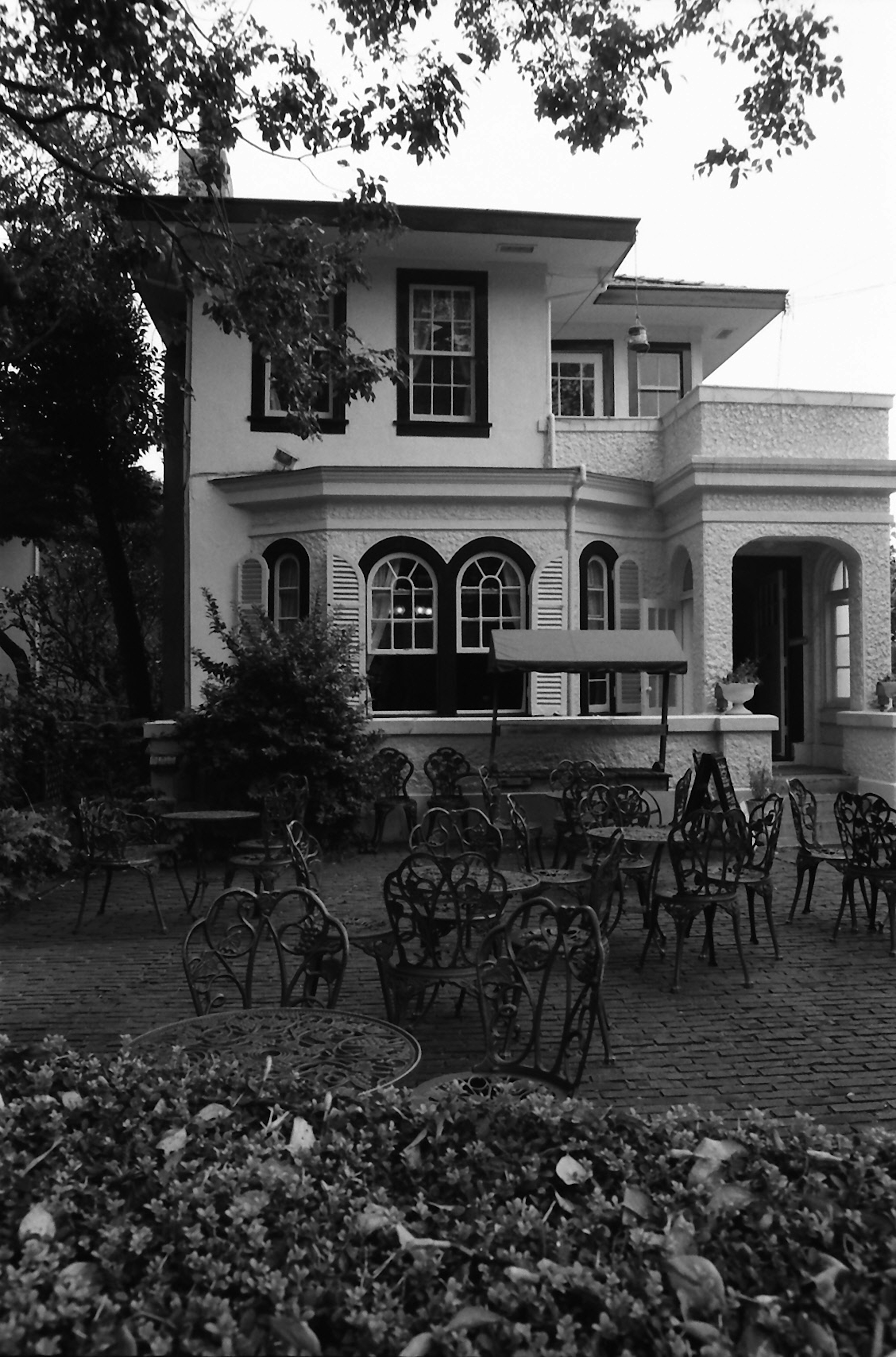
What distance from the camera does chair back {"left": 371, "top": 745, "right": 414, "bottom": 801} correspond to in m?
11.8

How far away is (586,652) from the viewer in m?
11.7

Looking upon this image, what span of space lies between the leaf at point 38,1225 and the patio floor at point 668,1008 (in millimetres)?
2761

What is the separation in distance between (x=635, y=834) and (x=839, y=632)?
860 cm

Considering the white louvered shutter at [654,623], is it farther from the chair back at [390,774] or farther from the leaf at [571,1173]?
the leaf at [571,1173]

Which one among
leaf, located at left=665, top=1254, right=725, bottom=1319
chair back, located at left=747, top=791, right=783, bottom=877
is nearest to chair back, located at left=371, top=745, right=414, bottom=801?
chair back, located at left=747, top=791, right=783, bottom=877

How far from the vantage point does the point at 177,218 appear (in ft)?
30.3

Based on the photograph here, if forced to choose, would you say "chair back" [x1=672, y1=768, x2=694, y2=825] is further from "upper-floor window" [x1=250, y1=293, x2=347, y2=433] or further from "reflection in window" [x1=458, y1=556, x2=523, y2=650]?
"upper-floor window" [x1=250, y1=293, x2=347, y2=433]

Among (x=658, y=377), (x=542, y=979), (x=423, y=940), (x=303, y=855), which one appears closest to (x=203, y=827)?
(x=303, y=855)

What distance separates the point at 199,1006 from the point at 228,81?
300 inches

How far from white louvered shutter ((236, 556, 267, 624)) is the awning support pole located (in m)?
5.76

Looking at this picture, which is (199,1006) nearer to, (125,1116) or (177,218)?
(125,1116)

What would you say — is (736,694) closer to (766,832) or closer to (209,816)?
(766,832)

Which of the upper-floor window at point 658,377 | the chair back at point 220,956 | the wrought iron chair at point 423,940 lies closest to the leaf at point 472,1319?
the chair back at point 220,956

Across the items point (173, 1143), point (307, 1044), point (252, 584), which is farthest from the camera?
point (252, 584)
